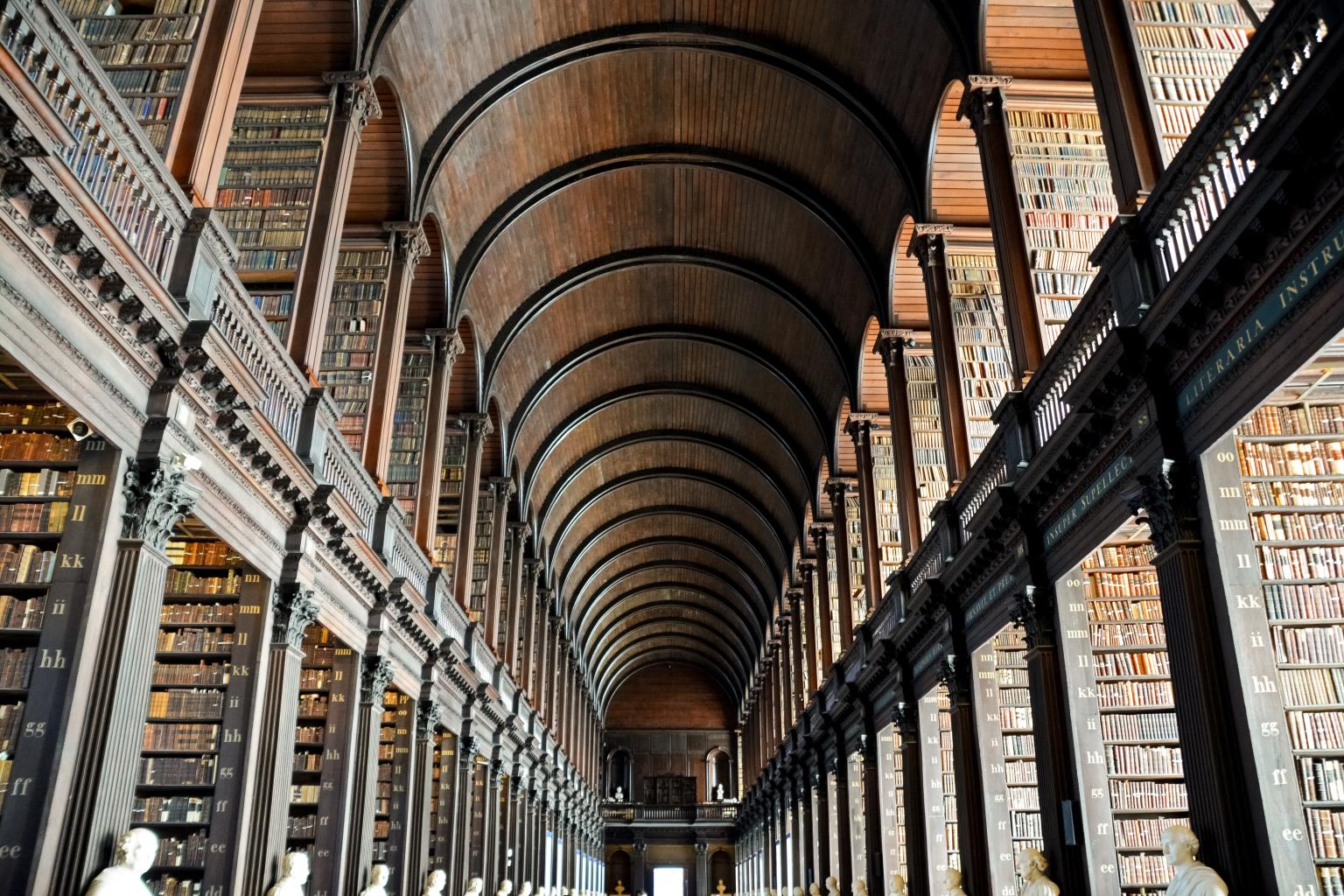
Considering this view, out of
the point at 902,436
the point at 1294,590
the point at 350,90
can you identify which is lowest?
the point at 1294,590

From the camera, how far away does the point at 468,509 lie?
15.9 m

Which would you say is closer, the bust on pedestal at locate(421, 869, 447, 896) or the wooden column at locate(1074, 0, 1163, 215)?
the wooden column at locate(1074, 0, 1163, 215)

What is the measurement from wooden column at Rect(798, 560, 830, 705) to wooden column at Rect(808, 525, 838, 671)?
81 cm

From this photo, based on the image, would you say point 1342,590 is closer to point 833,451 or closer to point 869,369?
point 869,369

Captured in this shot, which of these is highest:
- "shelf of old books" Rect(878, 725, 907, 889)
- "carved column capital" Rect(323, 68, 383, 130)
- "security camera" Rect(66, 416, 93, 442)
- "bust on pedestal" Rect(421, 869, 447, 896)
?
"carved column capital" Rect(323, 68, 383, 130)

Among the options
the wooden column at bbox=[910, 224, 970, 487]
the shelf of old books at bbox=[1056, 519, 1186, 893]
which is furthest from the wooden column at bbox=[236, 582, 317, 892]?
the wooden column at bbox=[910, 224, 970, 487]

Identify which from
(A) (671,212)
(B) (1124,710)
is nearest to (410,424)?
(A) (671,212)

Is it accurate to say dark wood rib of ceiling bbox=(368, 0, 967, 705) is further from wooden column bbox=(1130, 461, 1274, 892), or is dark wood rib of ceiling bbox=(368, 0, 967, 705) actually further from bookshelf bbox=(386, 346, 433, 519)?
wooden column bbox=(1130, 461, 1274, 892)

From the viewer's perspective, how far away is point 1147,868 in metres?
7.31

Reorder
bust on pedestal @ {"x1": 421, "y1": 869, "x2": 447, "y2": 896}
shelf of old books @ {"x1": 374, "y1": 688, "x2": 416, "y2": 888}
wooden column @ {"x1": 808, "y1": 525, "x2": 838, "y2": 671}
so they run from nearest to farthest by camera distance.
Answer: bust on pedestal @ {"x1": 421, "y1": 869, "x2": 447, "y2": 896}, shelf of old books @ {"x1": 374, "y1": 688, "x2": 416, "y2": 888}, wooden column @ {"x1": 808, "y1": 525, "x2": 838, "y2": 671}

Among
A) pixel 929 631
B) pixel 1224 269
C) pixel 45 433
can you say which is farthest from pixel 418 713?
pixel 1224 269

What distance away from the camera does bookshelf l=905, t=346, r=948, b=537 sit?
13.0 metres

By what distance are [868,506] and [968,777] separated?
241 inches

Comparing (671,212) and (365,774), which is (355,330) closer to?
(365,774)
